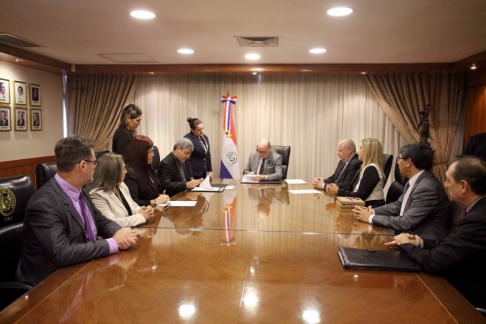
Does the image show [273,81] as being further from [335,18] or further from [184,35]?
[335,18]

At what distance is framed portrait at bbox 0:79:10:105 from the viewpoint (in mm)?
5074

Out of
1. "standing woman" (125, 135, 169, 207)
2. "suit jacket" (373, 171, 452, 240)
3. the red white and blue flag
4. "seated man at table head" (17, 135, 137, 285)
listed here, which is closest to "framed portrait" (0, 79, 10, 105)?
the red white and blue flag

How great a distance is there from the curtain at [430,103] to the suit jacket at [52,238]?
5342 mm

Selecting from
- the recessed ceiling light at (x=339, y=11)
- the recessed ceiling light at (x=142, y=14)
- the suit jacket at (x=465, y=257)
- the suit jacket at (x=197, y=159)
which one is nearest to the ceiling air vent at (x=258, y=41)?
the recessed ceiling light at (x=339, y=11)

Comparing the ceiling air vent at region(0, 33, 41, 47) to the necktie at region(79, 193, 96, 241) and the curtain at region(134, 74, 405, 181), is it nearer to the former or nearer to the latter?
the curtain at region(134, 74, 405, 181)

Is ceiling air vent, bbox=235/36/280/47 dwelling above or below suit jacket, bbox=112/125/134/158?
above

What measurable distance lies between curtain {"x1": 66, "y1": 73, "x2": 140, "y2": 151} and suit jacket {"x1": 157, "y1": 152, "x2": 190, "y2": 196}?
9.73 ft

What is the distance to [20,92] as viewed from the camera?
543 centimetres

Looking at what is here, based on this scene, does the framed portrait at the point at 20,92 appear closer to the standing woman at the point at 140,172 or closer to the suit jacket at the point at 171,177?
the suit jacket at the point at 171,177

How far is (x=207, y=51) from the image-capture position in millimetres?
4867

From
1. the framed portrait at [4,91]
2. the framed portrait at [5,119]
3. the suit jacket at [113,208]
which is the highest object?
the framed portrait at [4,91]

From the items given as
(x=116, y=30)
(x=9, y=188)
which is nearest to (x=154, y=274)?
(x=9, y=188)

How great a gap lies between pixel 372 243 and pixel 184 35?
2897 millimetres

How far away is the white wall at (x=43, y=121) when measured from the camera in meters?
5.23
